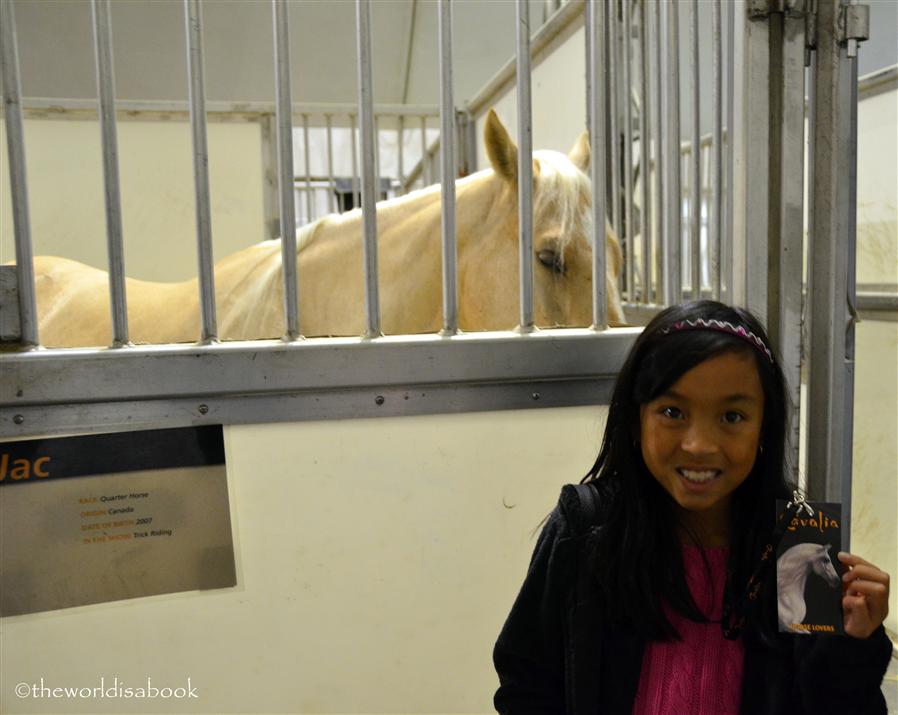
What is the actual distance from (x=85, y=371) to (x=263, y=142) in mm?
2509

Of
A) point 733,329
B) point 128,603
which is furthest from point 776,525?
point 128,603

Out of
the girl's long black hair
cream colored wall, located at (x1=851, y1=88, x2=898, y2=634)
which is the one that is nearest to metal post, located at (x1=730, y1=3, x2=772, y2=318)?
the girl's long black hair

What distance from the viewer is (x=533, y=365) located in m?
0.93

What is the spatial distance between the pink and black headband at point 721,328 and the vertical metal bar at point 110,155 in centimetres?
60

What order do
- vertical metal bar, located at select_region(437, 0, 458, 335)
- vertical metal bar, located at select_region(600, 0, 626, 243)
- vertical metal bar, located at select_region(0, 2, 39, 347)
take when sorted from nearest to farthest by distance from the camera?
vertical metal bar, located at select_region(0, 2, 39, 347) < vertical metal bar, located at select_region(437, 0, 458, 335) < vertical metal bar, located at select_region(600, 0, 626, 243)

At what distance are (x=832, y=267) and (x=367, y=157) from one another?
0.61m

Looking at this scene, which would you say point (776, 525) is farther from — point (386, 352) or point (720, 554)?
point (386, 352)

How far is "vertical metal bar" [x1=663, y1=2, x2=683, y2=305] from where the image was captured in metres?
1.09

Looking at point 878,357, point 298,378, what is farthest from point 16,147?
point 878,357

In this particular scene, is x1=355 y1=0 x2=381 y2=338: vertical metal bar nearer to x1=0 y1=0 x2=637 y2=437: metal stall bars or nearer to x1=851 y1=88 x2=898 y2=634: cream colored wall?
x1=0 y1=0 x2=637 y2=437: metal stall bars

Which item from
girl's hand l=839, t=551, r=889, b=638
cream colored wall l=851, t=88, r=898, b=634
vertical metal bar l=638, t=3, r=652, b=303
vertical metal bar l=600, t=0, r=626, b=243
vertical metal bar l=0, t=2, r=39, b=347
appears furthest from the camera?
cream colored wall l=851, t=88, r=898, b=634

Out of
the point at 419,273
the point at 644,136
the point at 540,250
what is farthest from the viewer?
the point at 644,136

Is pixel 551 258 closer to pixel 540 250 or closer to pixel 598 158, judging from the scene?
pixel 540 250

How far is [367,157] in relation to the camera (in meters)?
0.87
